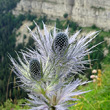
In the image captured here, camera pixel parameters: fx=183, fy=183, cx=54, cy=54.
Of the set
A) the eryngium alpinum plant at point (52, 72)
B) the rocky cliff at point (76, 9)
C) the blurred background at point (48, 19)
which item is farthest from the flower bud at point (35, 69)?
the rocky cliff at point (76, 9)

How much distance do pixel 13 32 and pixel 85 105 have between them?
3052cm

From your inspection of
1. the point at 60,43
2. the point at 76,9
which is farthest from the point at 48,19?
the point at 60,43

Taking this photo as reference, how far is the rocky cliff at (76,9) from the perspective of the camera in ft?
78.1

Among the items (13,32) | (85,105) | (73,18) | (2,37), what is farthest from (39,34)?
(13,32)

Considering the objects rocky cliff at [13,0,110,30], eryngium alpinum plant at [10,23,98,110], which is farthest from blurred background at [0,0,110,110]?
eryngium alpinum plant at [10,23,98,110]

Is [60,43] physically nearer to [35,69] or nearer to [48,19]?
[35,69]

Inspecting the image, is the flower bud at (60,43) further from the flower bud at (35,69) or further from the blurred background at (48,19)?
the blurred background at (48,19)

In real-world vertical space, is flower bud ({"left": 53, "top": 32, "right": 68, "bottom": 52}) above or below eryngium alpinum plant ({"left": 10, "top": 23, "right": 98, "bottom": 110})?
above

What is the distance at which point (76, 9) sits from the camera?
27.7 metres

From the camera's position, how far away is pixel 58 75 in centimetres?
148

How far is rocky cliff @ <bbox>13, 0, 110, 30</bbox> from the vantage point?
2381 cm

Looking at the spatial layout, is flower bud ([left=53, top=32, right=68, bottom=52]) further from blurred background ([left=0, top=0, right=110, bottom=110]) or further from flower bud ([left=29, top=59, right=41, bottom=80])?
blurred background ([left=0, top=0, right=110, bottom=110])

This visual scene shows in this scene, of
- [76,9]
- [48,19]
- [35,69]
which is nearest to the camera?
[35,69]

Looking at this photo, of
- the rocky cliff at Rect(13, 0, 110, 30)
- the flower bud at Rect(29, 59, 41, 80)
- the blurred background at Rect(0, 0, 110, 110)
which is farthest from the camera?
the rocky cliff at Rect(13, 0, 110, 30)
